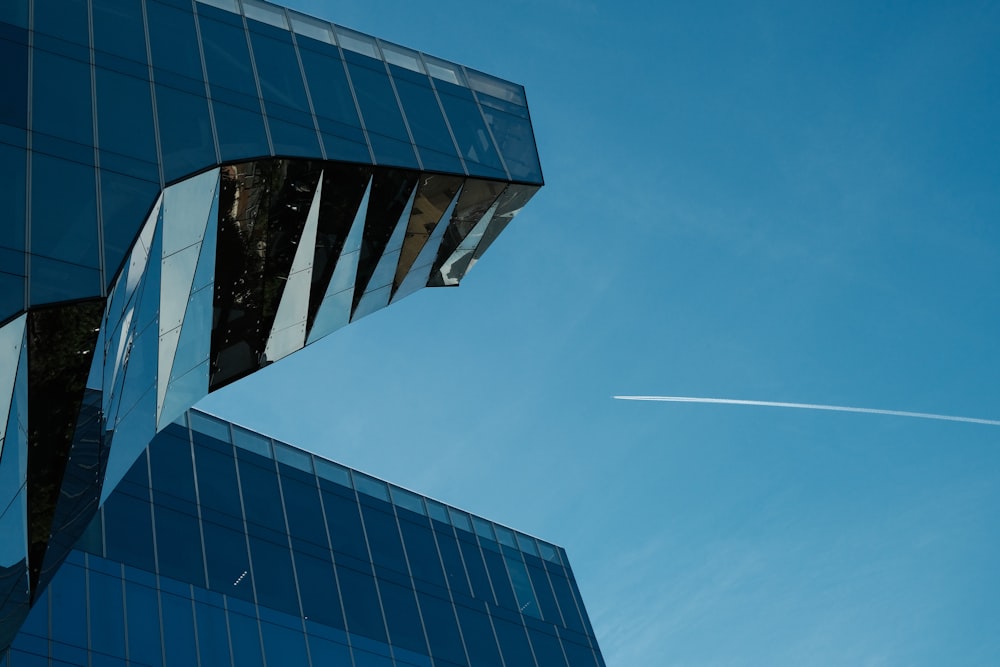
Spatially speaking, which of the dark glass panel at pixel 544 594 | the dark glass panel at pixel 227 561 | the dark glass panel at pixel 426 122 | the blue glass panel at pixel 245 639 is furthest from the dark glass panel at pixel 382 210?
the dark glass panel at pixel 544 594

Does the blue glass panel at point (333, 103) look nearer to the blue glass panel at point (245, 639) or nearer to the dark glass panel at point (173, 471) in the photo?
the dark glass panel at point (173, 471)

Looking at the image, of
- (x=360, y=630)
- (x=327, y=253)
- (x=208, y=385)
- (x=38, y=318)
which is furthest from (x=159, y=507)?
(x=38, y=318)

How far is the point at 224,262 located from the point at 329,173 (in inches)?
121

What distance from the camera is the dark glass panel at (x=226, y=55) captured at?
874 inches

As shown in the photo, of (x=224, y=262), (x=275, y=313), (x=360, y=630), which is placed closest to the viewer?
(x=224, y=262)

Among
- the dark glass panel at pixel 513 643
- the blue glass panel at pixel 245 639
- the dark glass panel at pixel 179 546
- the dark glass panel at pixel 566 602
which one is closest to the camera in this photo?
the blue glass panel at pixel 245 639

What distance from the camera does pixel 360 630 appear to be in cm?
3844

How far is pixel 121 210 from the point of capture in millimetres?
16734

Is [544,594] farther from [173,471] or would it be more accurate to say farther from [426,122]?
[426,122]

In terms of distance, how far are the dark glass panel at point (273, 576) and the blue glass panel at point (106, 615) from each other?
5.80 m

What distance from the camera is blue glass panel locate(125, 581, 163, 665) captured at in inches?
1196

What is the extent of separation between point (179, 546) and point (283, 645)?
4.87m

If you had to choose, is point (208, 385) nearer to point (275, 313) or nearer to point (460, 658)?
point (275, 313)

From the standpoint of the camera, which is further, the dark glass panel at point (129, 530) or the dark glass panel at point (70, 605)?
the dark glass panel at point (129, 530)
